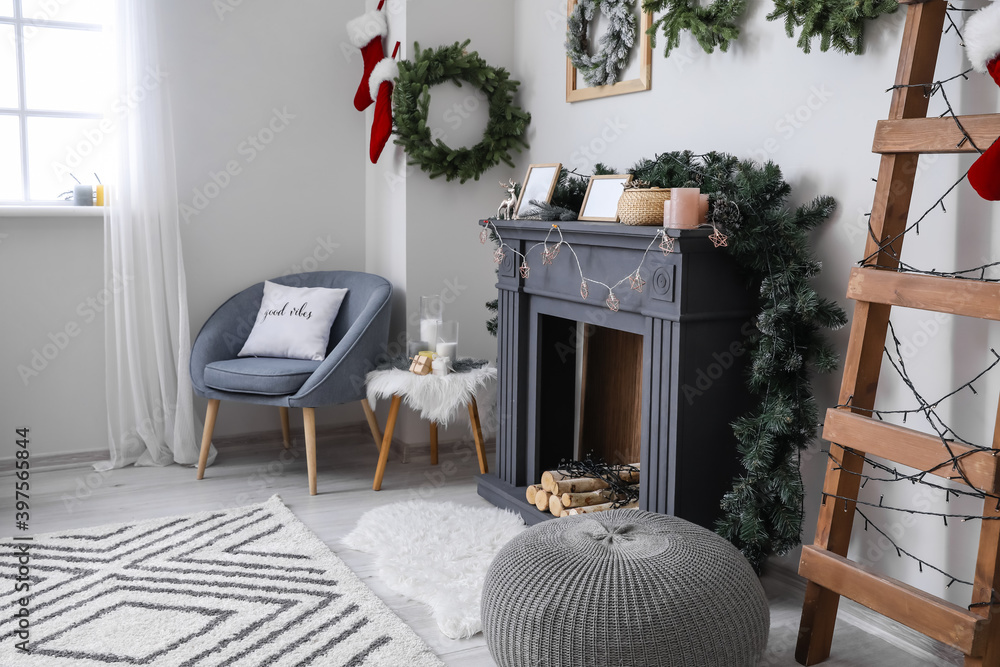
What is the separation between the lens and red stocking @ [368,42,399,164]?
338cm

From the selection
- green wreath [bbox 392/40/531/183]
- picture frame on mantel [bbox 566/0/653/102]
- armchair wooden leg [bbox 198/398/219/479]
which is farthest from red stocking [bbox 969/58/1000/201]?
armchair wooden leg [bbox 198/398/219/479]

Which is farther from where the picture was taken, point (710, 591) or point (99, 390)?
point (99, 390)

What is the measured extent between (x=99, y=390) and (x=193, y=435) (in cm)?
44

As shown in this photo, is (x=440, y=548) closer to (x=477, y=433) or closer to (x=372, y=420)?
(x=477, y=433)

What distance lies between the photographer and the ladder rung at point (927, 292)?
1.63 metres

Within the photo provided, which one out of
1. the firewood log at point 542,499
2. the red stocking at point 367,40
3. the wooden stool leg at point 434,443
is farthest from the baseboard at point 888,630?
the red stocking at point 367,40

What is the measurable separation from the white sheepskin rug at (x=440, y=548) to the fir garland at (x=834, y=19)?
1.64 metres

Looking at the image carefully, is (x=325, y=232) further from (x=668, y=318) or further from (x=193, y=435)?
(x=668, y=318)

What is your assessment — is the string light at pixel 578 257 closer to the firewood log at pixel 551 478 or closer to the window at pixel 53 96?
the firewood log at pixel 551 478

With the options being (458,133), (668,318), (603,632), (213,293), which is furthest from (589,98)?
(603,632)

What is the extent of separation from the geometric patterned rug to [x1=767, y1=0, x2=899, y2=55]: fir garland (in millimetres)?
1735

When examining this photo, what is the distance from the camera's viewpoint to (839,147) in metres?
2.12

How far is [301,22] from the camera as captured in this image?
3.65 meters

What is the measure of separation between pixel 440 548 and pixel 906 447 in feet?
4.56
